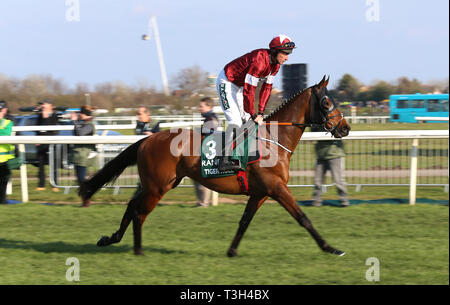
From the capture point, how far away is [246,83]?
4938mm

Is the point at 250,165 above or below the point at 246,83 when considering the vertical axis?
below

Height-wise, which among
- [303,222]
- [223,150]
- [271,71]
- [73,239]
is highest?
[271,71]

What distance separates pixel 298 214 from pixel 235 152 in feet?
2.63

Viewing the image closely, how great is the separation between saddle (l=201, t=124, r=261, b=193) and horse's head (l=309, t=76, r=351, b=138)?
1.99 feet

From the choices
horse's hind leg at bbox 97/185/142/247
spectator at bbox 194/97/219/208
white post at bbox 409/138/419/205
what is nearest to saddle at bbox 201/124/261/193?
horse's hind leg at bbox 97/185/142/247

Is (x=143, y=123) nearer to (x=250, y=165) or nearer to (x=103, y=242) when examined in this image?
(x=103, y=242)

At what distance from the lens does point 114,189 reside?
8.87m

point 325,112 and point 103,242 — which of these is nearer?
point 325,112

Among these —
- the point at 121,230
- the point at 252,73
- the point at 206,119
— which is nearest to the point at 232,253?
the point at 121,230

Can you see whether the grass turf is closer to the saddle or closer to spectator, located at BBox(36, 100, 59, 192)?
the saddle

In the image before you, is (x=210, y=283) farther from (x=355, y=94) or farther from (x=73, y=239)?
(x=355, y=94)
